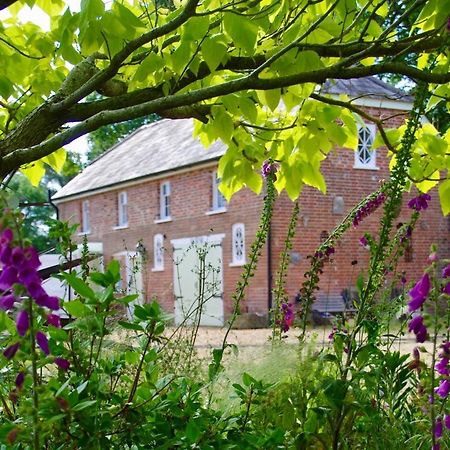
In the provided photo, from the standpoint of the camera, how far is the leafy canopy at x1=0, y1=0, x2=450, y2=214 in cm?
259

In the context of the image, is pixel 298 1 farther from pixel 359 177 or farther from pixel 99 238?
pixel 99 238

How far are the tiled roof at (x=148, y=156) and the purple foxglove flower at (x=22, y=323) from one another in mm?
20607

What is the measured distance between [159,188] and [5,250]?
24.8m

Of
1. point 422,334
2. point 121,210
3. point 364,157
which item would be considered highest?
point 364,157

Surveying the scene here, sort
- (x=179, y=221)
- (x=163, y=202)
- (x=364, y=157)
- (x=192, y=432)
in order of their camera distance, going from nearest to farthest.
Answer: (x=192, y=432) < (x=364, y=157) < (x=179, y=221) < (x=163, y=202)

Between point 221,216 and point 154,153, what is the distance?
6.84 metres

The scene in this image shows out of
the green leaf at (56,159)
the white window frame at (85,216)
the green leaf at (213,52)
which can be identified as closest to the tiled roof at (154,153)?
the white window frame at (85,216)

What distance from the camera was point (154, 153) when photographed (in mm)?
28125

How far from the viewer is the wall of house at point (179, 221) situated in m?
20.8

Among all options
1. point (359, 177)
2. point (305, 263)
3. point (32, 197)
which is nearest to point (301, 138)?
point (305, 263)

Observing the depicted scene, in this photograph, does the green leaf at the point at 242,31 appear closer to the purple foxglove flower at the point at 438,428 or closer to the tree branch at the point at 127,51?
the tree branch at the point at 127,51

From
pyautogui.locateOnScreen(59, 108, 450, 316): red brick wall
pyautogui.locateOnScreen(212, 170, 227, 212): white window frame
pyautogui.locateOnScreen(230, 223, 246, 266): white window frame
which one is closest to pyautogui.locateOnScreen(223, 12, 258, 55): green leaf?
pyautogui.locateOnScreen(59, 108, 450, 316): red brick wall

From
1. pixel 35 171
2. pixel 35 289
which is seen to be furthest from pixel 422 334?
pixel 35 171

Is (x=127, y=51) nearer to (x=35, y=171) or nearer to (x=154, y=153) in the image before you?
(x=35, y=171)
